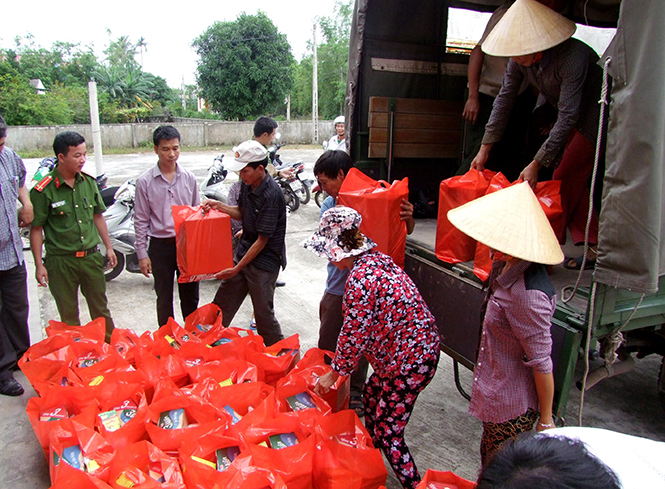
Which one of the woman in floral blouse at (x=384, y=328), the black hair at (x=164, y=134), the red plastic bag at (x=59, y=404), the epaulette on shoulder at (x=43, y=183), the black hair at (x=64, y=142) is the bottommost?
the red plastic bag at (x=59, y=404)

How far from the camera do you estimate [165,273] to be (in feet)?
11.0

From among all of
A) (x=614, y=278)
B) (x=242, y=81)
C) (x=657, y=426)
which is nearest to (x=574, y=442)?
(x=614, y=278)

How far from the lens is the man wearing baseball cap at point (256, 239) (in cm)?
297

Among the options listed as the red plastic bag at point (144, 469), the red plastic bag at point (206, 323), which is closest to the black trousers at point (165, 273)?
the red plastic bag at point (206, 323)

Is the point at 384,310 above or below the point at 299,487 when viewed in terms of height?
above

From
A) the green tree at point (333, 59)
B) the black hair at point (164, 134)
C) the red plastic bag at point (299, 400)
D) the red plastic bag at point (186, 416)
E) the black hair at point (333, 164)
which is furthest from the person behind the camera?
the green tree at point (333, 59)

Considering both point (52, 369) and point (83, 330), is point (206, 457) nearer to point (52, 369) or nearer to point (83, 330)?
point (52, 369)

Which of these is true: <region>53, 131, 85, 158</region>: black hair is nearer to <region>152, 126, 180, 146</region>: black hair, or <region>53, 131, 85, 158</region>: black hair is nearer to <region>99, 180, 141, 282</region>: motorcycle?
<region>152, 126, 180, 146</region>: black hair

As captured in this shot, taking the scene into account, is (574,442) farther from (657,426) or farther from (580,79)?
(657,426)

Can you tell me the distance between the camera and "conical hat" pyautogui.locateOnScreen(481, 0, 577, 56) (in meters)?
2.34

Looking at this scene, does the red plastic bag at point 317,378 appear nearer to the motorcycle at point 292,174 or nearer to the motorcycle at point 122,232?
the motorcycle at point 122,232

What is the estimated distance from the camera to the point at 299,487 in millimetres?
1867

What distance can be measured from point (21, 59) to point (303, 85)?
19602mm

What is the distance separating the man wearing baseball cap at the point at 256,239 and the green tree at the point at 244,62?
2374cm
